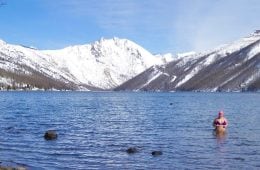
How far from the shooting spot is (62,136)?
62781 millimetres

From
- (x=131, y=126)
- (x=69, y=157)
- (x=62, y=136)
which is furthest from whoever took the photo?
(x=131, y=126)

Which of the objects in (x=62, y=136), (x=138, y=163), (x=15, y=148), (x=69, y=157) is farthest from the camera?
(x=62, y=136)

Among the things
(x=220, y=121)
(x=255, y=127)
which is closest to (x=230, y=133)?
(x=220, y=121)

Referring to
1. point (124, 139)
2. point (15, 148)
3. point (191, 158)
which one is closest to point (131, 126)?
point (124, 139)

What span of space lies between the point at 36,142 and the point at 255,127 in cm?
3261

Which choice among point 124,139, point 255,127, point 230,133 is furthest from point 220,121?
point 124,139

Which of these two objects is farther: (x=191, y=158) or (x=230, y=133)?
(x=230, y=133)

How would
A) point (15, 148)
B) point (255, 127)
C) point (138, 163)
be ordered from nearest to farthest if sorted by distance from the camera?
point (138, 163)
point (15, 148)
point (255, 127)

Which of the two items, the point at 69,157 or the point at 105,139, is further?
the point at 105,139

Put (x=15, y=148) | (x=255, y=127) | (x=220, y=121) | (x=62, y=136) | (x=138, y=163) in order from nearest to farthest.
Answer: (x=138, y=163), (x=15, y=148), (x=62, y=136), (x=220, y=121), (x=255, y=127)

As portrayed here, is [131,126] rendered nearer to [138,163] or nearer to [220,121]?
[220,121]

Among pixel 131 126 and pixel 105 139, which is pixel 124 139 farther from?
pixel 131 126

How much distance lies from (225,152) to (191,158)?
16.7 ft

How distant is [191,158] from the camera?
4412 cm
